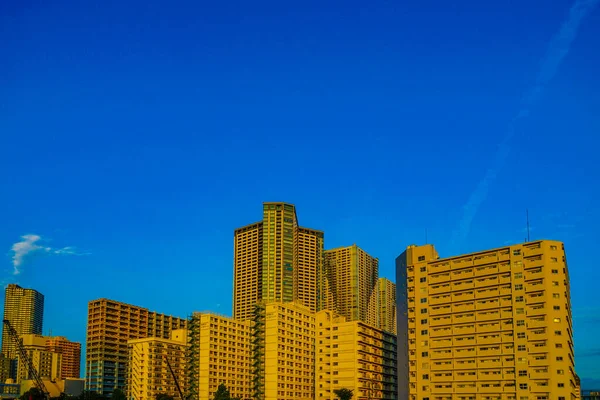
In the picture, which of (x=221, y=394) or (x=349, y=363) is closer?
(x=221, y=394)

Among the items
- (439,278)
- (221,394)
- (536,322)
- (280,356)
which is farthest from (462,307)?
(221,394)

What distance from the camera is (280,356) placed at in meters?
189

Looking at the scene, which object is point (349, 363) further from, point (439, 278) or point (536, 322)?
point (536, 322)

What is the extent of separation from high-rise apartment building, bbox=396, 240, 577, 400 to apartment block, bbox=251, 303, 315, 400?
117ft

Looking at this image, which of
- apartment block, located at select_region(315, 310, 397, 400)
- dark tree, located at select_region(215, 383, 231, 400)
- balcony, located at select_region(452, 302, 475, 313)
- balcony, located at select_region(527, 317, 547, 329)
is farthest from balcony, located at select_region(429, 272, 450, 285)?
dark tree, located at select_region(215, 383, 231, 400)

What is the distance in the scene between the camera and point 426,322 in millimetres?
159500

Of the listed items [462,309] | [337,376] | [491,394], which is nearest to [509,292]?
[462,309]

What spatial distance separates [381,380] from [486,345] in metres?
57.2

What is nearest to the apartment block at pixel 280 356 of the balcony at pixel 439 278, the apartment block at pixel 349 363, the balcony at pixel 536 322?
the apartment block at pixel 349 363

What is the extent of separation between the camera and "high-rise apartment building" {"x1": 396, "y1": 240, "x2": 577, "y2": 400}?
141000 millimetres

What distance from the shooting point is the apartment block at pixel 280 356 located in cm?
18725

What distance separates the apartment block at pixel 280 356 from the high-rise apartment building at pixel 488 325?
35.7 m

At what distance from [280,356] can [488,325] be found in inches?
2452

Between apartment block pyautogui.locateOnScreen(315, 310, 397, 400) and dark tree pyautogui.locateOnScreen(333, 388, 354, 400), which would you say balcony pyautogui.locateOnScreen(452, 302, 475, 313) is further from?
apartment block pyautogui.locateOnScreen(315, 310, 397, 400)
